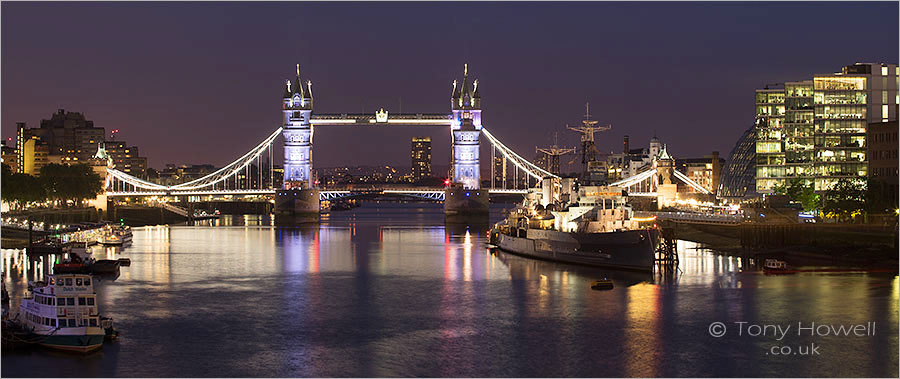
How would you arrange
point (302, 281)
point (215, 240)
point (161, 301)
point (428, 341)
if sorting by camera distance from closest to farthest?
1. point (428, 341)
2. point (161, 301)
3. point (302, 281)
4. point (215, 240)

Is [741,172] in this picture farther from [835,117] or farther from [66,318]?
[66,318]

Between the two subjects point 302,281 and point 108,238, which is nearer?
point 302,281

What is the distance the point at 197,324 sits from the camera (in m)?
32.5

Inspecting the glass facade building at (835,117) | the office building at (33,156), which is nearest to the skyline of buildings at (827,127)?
the glass facade building at (835,117)

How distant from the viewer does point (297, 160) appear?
4599 inches

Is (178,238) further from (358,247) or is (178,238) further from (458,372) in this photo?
(458,372)

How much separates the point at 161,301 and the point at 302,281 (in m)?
8.68

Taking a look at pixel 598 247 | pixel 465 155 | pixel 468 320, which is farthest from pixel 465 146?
pixel 468 320

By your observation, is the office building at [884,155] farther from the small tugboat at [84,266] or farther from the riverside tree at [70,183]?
the riverside tree at [70,183]

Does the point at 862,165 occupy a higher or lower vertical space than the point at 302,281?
higher

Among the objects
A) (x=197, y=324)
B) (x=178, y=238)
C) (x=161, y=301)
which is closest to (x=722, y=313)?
(x=197, y=324)

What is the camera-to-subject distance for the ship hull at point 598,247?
46312 millimetres

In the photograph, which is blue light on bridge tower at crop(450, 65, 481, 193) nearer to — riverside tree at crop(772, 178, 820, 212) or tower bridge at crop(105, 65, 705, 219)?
tower bridge at crop(105, 65, 705, 219)

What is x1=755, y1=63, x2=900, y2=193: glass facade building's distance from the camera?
69562 mm
